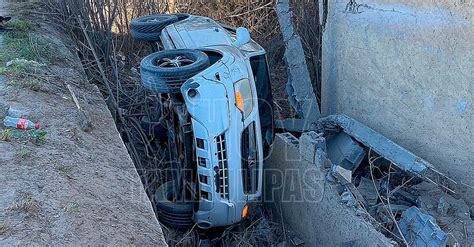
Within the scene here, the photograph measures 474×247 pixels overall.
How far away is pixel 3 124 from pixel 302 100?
3504 millimetres

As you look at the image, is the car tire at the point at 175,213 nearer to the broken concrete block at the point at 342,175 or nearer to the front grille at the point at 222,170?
the front grille at the point at 222,170

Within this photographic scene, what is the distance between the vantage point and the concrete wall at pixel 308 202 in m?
4.52

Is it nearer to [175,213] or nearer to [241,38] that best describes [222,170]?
[175,213]

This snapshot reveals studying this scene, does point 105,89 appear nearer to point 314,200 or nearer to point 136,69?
point 136,69

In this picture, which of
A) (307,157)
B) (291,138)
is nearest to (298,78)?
(291,138)

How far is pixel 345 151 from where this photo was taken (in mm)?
5637

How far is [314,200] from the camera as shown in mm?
5109

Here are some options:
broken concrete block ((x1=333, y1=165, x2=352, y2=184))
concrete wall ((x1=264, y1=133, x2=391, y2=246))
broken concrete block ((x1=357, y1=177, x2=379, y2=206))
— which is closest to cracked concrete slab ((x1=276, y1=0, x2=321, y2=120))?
concrete wall ((x1=264, y1=133, x2=391, y2=246))

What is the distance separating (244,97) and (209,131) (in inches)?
19.2

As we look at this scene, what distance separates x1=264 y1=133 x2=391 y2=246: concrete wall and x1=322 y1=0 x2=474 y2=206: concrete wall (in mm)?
1019

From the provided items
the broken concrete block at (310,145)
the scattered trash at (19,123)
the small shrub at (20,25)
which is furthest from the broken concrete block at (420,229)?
the small shrub at (20,25)

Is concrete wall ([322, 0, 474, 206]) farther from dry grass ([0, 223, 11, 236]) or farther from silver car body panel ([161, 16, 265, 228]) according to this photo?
dry grass ([0, 223, 11, 236])

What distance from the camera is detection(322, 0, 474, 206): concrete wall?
468 cm

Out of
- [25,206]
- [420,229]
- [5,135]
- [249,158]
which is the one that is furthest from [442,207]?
[5,135]
